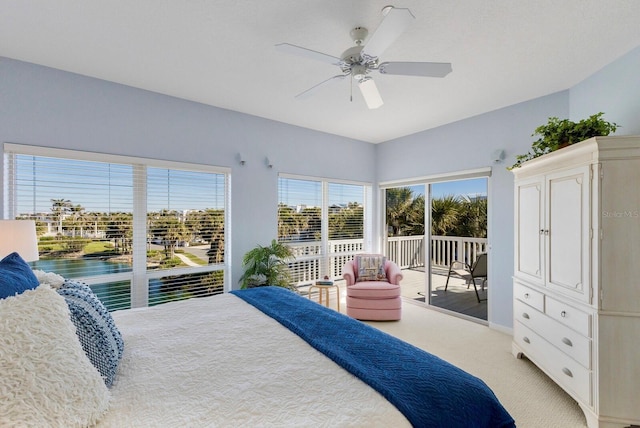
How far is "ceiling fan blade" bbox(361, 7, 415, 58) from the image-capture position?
1.47 m

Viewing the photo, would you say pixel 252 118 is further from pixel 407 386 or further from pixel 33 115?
pixel 407 386

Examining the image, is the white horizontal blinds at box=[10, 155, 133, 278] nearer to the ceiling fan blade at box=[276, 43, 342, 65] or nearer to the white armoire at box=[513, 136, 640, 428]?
the ceiling fan blade at box=[276, 43, 342, 65]

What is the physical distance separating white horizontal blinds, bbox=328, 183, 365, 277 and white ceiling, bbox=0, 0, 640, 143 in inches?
78.1

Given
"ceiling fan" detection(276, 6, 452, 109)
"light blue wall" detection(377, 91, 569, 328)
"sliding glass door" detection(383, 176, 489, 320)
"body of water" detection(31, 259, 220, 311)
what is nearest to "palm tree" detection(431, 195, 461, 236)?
"sliding glass door" detection(383, 176, 489, 320)

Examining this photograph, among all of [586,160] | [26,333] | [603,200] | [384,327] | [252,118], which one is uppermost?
[252,118]

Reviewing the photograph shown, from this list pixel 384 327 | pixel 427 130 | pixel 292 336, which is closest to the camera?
pixel 292 336

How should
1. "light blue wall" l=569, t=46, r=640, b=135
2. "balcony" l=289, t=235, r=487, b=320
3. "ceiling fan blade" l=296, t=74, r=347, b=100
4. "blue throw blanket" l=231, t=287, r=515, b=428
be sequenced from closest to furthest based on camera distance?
"blue throw blanket" l=231, t=287, r=515, b=428
"ceiling fan blade" l=296, t=74, r=347, b=100
"light blue wall" l=569, t=46, r=640, b=135
"balcony" l=289, t=235, r=487, b=320

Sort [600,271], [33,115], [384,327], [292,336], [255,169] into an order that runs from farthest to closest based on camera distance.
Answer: [255,169]
[384,327]
[33,115]
[600,271]
[292,336]

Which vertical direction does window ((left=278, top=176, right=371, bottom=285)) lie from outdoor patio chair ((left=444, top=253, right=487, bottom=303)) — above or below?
above

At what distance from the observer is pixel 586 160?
2100 millimetres

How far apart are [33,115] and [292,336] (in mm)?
3046

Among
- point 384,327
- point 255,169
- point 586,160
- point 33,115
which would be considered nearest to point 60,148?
point 33,115

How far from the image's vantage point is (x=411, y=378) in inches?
48.9

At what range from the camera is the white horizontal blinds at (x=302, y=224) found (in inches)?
177
